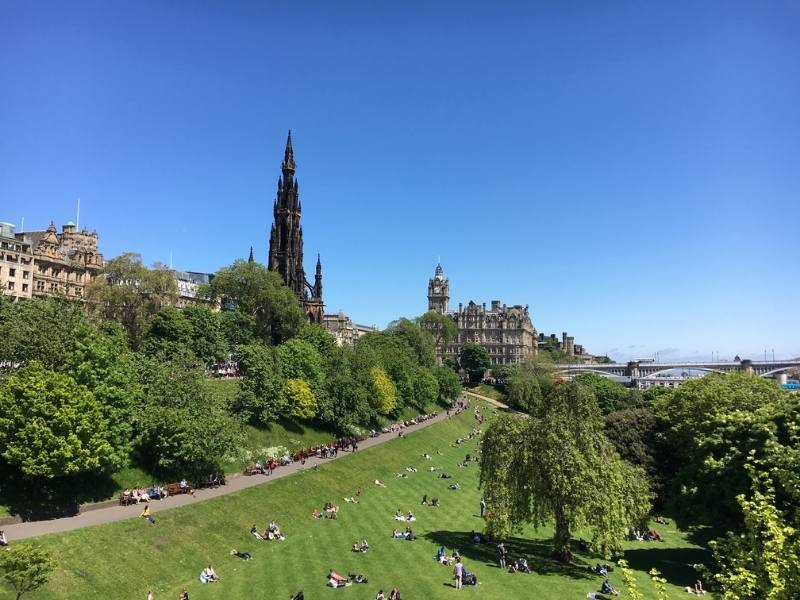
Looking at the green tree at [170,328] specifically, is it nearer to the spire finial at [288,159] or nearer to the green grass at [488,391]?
the spire finial at [288,159]

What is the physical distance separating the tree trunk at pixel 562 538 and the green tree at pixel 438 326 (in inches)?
5464

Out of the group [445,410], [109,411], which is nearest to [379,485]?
[109,411]

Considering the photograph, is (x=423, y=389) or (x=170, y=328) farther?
(x=423, y=389)

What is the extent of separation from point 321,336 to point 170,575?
180ft

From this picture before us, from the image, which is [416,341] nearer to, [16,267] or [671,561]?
[16,267]

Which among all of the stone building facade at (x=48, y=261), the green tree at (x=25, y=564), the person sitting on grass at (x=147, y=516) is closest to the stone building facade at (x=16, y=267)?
the stone building facade at (x=48, y=261)

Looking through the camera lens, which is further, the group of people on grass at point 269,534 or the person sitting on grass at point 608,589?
the group of people on grass at point 269,534

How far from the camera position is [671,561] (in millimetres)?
40094

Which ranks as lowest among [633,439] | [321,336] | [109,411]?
[633,439]

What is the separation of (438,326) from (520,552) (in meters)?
142

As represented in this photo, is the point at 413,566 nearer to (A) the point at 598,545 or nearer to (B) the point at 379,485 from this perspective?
(A) the point at 598,545

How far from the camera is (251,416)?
61.0 m

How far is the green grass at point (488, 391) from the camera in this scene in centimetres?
15062

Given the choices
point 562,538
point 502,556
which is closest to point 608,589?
point 562,538
